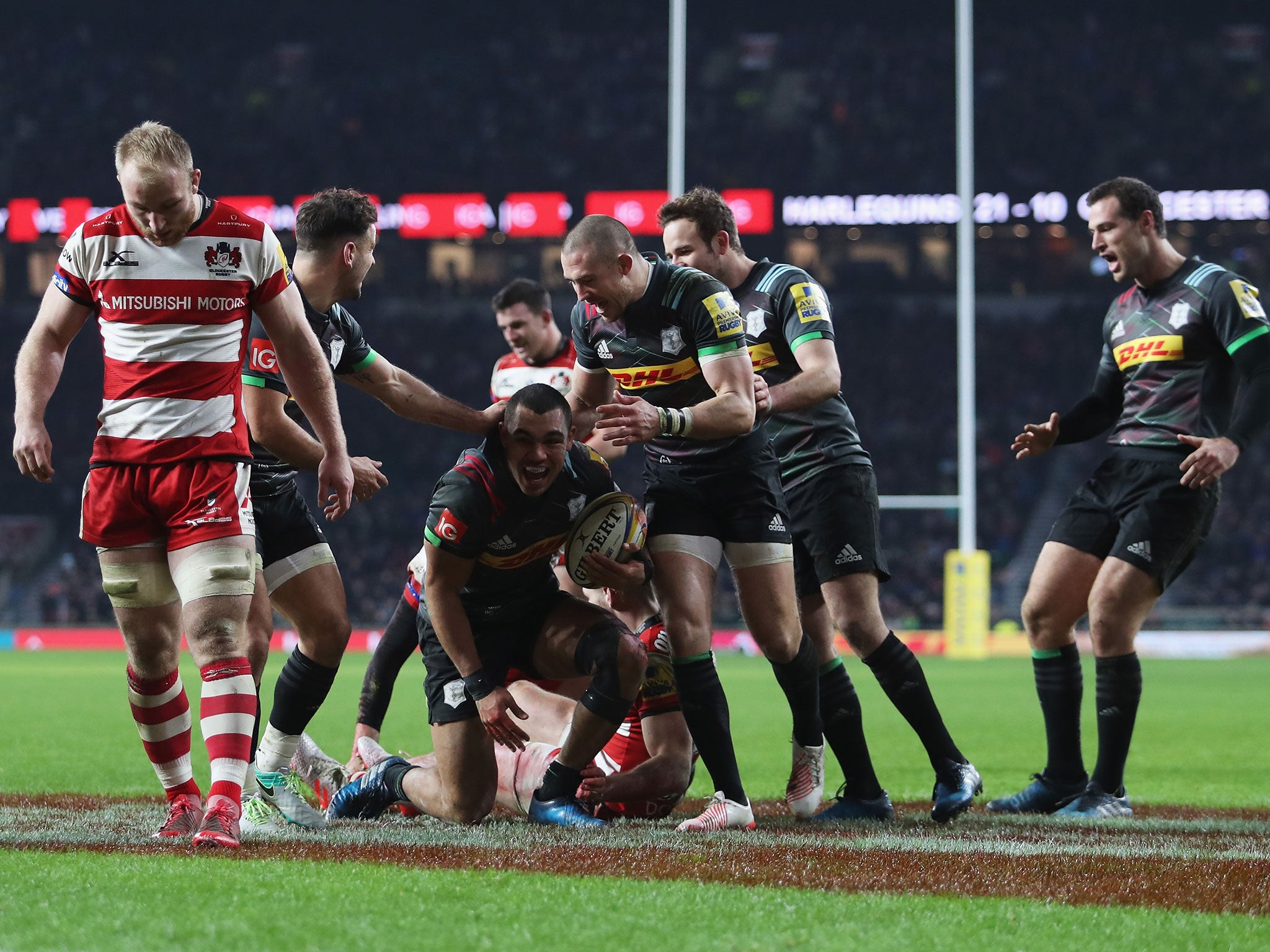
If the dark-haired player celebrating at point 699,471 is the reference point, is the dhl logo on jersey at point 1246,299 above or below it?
above

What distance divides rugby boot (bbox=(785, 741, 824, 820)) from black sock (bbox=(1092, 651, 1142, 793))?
1111 mm

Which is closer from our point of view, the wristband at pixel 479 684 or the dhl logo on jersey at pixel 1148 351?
the wristband at pixel 479 684

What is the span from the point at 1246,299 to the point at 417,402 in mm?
3142

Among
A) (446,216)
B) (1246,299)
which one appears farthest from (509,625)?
(446,216)

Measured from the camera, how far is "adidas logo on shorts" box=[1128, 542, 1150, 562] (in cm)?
525

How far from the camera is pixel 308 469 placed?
191 inches

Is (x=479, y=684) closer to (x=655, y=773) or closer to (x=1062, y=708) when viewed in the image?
(x=655, y=773)

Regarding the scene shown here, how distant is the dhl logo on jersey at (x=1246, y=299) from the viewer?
5219 mm

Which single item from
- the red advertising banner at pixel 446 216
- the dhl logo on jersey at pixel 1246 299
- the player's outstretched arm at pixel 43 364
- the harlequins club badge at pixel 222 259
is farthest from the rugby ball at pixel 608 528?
the red advertising banner at pixel 446 216

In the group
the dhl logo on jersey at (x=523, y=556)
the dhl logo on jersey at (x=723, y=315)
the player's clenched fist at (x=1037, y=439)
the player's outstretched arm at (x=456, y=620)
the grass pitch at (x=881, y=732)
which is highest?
the dhl logo on jersey at (x=723, y=315)

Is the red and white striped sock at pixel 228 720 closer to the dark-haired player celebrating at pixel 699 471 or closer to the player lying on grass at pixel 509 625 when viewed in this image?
the player lying on grass at pixel 509 625

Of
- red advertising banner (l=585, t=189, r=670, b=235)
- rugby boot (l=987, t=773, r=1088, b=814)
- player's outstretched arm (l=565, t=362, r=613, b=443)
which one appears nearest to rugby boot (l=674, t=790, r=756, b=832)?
rugby boot (l=987, t=773, r=1088, b=814)

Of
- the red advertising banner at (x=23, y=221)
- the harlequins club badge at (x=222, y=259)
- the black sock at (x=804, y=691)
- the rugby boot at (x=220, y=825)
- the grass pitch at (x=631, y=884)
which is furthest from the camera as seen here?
the red advertising banner at (x=23, y=221)

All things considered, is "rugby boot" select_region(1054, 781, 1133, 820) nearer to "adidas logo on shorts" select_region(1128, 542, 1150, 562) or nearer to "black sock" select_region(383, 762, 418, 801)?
"adidas logo on shorts" select_region(1128, 542, 1150, 562)
